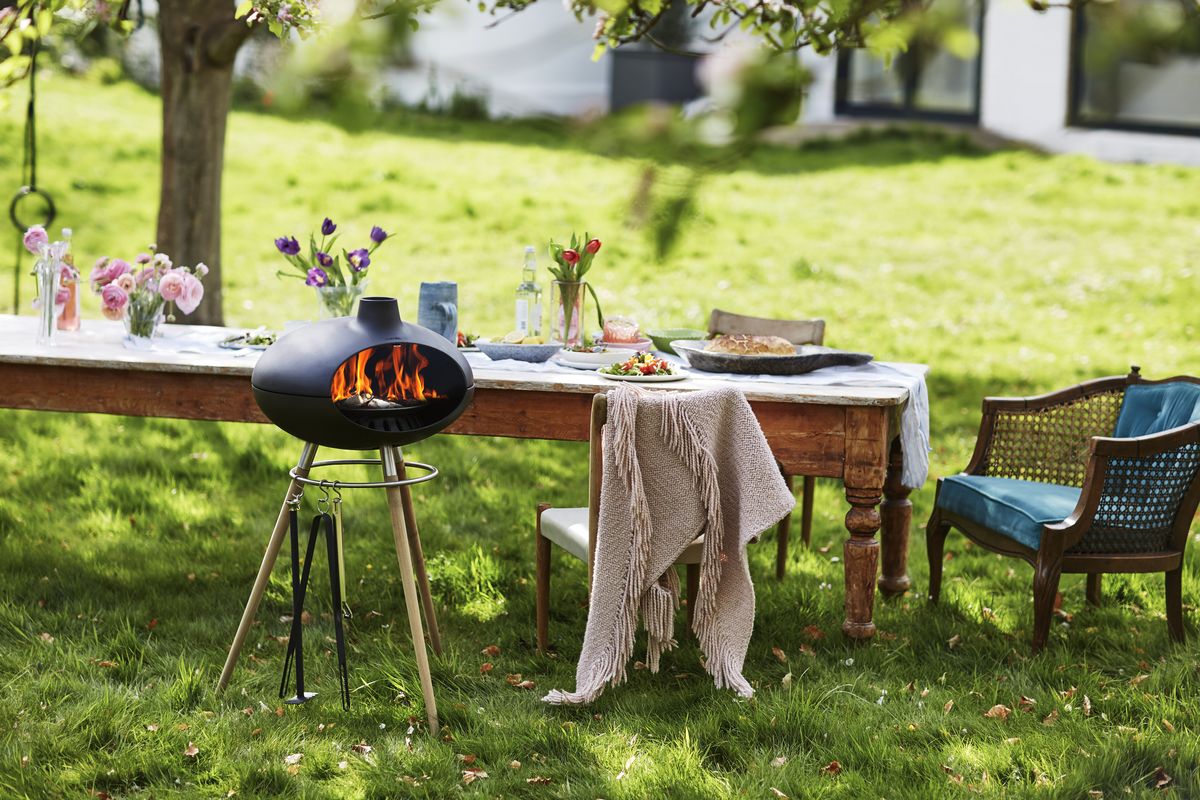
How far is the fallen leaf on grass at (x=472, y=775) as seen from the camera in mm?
3033

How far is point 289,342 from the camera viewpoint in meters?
3.21

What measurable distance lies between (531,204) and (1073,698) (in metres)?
8.03

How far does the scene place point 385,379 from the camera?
3234mm

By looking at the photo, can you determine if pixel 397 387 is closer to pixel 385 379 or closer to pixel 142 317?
pixel 385 379

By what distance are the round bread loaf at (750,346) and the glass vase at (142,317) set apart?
6.02 ft

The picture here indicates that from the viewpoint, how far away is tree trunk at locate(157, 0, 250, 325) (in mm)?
6141

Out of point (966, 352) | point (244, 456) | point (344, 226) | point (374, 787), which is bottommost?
Result: point (374, 787)

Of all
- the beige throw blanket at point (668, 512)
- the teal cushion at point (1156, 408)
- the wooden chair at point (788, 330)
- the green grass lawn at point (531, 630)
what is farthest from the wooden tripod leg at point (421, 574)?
the teal cushion at point (1156, 408)

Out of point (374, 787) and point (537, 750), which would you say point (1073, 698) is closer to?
point (537, 750)

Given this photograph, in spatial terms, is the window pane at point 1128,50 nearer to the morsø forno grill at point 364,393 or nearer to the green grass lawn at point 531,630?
the green grass lawn at point 531,630

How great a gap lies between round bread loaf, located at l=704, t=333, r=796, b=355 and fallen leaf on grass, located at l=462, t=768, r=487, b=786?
157cm

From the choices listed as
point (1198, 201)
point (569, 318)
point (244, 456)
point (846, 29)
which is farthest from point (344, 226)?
point (846, 29)

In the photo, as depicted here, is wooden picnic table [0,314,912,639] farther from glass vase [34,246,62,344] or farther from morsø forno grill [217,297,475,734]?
morsø forno grill [217,297,475,734]

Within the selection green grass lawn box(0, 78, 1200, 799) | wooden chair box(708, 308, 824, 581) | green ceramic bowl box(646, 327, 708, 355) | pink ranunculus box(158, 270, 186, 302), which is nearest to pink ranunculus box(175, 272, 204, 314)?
pink ranunculus box(158, 270, 186, 302)
